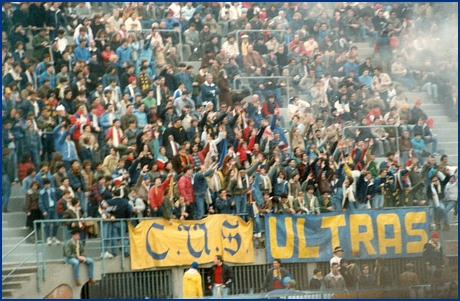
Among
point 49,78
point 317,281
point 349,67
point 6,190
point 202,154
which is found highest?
point 349,67

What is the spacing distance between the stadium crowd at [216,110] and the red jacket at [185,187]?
0.03 m

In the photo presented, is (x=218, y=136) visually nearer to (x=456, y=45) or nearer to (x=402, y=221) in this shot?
(x=402, y=221)

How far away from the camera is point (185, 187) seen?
18.3 meters

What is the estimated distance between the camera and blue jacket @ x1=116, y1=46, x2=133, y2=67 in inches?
801

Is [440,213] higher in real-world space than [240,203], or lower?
lower

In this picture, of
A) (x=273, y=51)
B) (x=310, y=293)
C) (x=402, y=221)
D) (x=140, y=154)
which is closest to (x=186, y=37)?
(x=273, y=51)

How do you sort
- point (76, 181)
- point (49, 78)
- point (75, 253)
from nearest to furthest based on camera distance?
point (75, 253)
point (76, 181)
point (49, 78)

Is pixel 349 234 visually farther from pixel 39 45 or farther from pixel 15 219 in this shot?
pixel 39 45

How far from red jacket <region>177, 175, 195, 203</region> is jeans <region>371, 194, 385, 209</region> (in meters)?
4.16

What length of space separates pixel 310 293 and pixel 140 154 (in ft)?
13.8

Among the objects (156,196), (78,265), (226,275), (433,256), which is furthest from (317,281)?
(78,265)

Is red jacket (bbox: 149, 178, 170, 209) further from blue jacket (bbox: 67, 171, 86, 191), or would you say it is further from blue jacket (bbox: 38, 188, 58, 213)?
blue jacket (bbox: 38, 188, 58, 213)

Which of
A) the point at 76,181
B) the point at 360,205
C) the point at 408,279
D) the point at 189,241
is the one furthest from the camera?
the point at 360,205

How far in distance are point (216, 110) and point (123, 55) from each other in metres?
2.27
